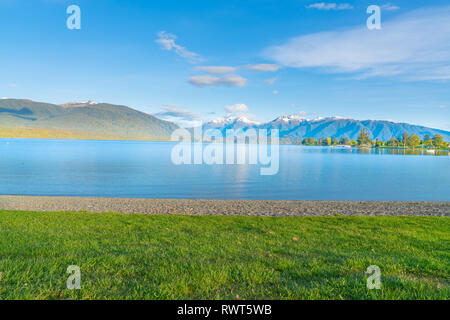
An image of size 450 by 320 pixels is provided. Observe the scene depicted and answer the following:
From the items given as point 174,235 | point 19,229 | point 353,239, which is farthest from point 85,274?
point 353,239

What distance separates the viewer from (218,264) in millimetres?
7480

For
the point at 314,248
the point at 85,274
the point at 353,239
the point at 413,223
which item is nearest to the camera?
the point at 85,274

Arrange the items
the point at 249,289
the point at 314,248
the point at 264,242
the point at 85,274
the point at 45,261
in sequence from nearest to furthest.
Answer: the point at 249,289, the point at 85,274, the point at 45,261, the point at 314,248, the point at 264,242

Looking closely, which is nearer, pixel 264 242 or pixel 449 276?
pixel 449 276

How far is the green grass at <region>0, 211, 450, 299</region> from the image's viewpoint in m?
5.68

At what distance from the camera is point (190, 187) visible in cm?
4759

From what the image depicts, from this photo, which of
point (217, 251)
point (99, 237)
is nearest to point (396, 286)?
point (217, 251)

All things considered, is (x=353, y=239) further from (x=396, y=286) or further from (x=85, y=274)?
(x=85, y=274)

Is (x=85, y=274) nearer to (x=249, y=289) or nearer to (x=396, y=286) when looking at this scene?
(x=249, y=289)

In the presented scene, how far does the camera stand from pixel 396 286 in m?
5.95

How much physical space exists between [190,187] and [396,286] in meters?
42.7

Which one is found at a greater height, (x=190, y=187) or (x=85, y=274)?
(x=85, y=274)

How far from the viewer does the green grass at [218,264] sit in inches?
224
